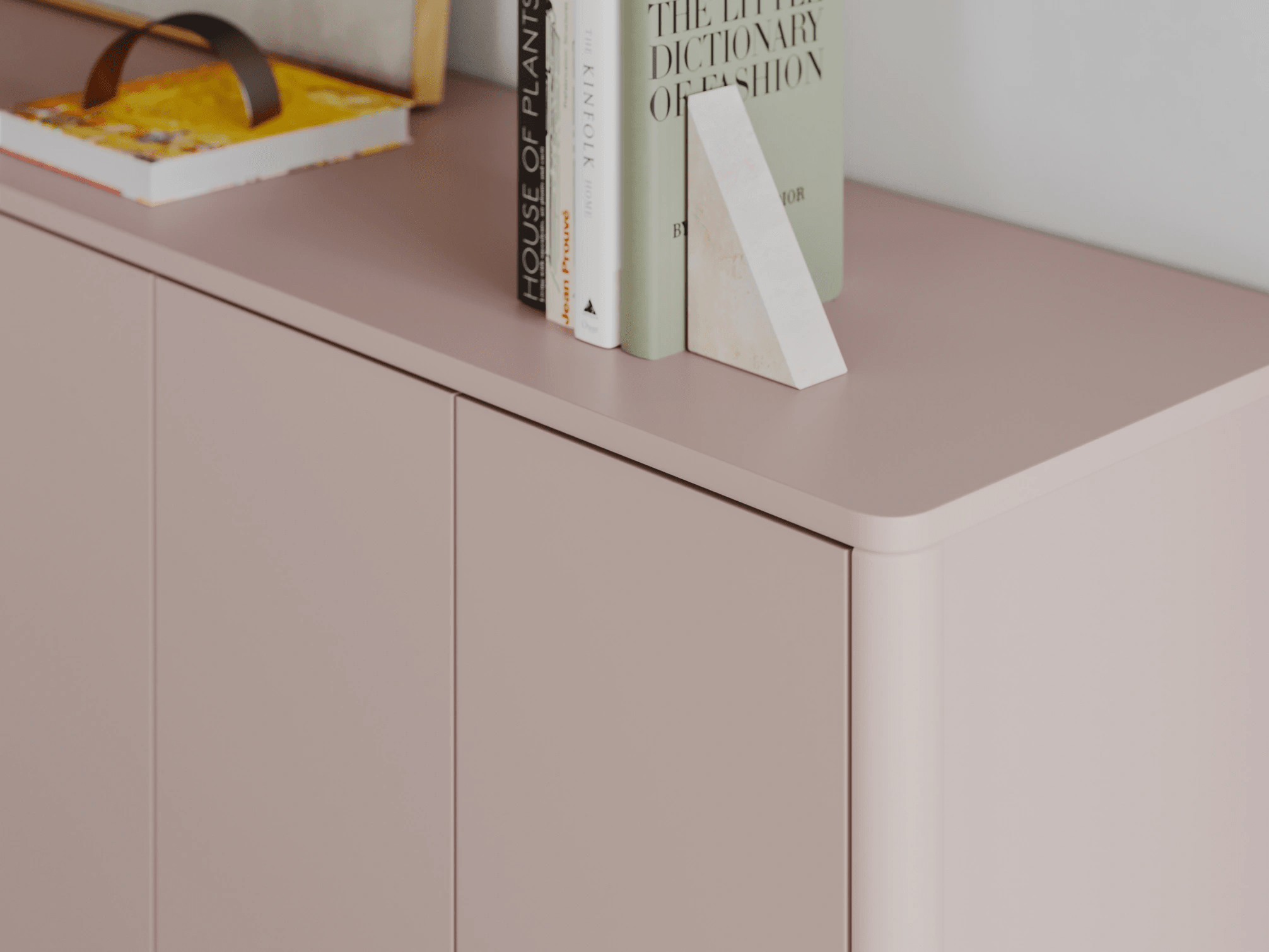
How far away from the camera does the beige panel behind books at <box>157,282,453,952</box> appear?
1.02 m

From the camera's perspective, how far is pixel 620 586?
889 millimetres

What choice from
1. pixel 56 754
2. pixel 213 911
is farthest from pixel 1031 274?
pixel 56 754

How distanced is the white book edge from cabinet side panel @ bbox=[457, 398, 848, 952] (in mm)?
372

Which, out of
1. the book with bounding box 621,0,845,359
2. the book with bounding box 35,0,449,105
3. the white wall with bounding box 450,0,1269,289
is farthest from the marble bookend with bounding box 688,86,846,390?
the book with bounding box 35,0,449,105

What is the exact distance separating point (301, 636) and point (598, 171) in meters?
0.38

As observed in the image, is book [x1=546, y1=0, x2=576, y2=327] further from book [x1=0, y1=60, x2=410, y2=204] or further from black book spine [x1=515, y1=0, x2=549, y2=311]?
book [x1=0, y1=60, x2=410, y2=204]

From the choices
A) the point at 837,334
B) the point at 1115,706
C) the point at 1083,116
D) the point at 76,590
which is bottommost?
the point at 76,590

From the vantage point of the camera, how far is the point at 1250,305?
1011 mm

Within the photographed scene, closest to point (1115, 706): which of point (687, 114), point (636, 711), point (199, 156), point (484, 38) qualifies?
point (636, 711)

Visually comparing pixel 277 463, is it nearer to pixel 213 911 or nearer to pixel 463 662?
pixel 463 662

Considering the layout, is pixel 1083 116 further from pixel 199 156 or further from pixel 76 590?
pixel 76 590

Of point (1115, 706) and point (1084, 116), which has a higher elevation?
point (1084, 116)

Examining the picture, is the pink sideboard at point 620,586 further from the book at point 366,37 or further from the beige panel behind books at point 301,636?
the book at point 366,37

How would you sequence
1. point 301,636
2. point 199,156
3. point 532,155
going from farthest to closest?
1. point 199,156
2. point 301,636
3. point 532,155
